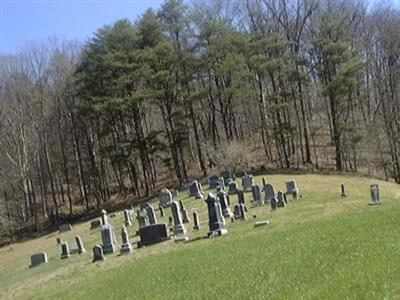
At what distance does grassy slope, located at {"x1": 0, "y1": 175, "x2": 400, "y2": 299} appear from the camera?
8047mm

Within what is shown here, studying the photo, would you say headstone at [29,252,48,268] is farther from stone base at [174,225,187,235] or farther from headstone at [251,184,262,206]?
headstone at [251,184,262,206]

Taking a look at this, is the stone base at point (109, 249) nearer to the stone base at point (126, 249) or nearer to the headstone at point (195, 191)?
the stone base at point (126, 249)

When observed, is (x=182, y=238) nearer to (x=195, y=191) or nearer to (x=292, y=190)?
(x=292, y=190)

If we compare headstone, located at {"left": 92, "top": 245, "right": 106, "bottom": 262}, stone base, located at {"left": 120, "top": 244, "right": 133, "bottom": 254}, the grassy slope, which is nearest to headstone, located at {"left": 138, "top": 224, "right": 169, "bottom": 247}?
stone base, located at {"left": 120, "top": 244, "right": 133, "bottom": 254}

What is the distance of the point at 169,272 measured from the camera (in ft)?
42.3

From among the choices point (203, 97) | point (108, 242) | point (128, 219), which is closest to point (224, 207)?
point (108, 242)

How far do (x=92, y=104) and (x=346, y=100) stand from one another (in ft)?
64.8

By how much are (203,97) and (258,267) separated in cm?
3473

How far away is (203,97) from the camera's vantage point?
4472 cm

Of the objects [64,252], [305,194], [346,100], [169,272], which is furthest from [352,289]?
[346,100]

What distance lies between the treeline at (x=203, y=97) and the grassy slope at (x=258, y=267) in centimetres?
2114

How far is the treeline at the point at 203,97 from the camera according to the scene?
4297cm

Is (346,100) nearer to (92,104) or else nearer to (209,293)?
(92,104)

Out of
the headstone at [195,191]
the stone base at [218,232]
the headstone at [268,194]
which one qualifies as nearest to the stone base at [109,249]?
the stone base at [218,232]
